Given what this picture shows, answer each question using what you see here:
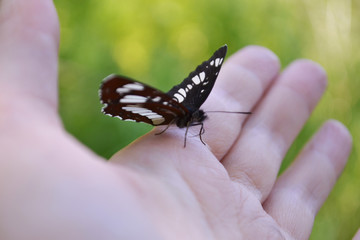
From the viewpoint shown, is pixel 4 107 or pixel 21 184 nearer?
pixel 21 184

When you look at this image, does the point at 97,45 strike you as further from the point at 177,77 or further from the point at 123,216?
the point at 123,216

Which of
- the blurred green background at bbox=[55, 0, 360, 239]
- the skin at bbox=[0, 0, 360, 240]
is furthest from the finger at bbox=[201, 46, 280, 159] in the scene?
the blurred green background at bbox=[55, 0, 360, 239]

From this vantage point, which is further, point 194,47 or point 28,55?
point 194,47

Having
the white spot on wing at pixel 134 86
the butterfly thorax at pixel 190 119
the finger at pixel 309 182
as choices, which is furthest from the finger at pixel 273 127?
the white spot on wing at pixel 134 86

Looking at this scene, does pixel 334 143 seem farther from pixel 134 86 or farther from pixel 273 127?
pixel 134 86

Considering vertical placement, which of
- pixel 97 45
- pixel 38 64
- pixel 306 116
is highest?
pixel 38 64

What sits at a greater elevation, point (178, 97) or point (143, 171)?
point (178, 97)

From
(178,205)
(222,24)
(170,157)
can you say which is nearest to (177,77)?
(222,24)

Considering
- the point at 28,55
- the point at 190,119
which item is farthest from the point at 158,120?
the point at 28,55
